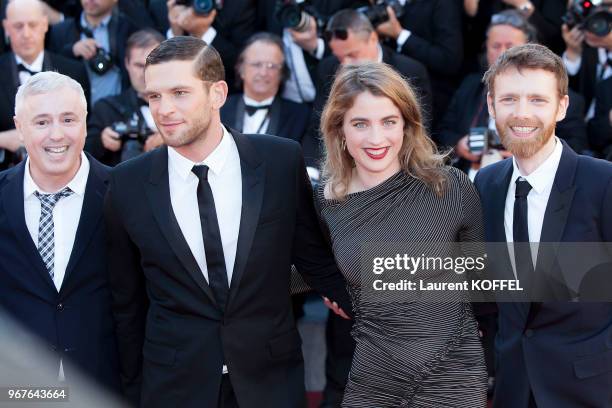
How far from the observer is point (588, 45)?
5531 millimetres

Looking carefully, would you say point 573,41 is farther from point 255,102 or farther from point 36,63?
point 36,63

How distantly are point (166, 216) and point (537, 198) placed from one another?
1.20m

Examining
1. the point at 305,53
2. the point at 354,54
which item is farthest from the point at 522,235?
the point at 305,53

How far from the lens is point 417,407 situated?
114 inches

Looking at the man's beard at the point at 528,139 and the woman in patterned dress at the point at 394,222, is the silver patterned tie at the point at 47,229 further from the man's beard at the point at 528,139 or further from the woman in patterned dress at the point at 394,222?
the man's beard at the point at 528,139

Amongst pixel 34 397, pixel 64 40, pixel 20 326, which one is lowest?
pixel 34 397

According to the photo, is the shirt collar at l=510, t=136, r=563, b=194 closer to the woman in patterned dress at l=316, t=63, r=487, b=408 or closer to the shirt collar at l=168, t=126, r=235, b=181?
the woman in patterned dress at l=316, t=63, r=487, b=408

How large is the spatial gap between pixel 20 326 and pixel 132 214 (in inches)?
24.0

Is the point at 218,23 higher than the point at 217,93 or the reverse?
higher

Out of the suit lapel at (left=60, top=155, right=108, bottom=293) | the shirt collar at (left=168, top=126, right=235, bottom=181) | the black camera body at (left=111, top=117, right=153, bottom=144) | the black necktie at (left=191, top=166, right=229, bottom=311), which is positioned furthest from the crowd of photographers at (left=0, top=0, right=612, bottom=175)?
the black necktie at (left=191, top=166, right=229, bottom=311)

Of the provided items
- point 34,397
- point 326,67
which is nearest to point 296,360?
point 34,397

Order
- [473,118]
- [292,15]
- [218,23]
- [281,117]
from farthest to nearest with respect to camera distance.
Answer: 1. [218,23]
2. [292,15]
3. [281,117]
4. [473,118]

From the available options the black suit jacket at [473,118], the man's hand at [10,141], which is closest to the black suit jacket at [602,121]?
the black suit jacket at [473,118]

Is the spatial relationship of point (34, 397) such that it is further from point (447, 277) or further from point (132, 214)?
point (447, 277)
